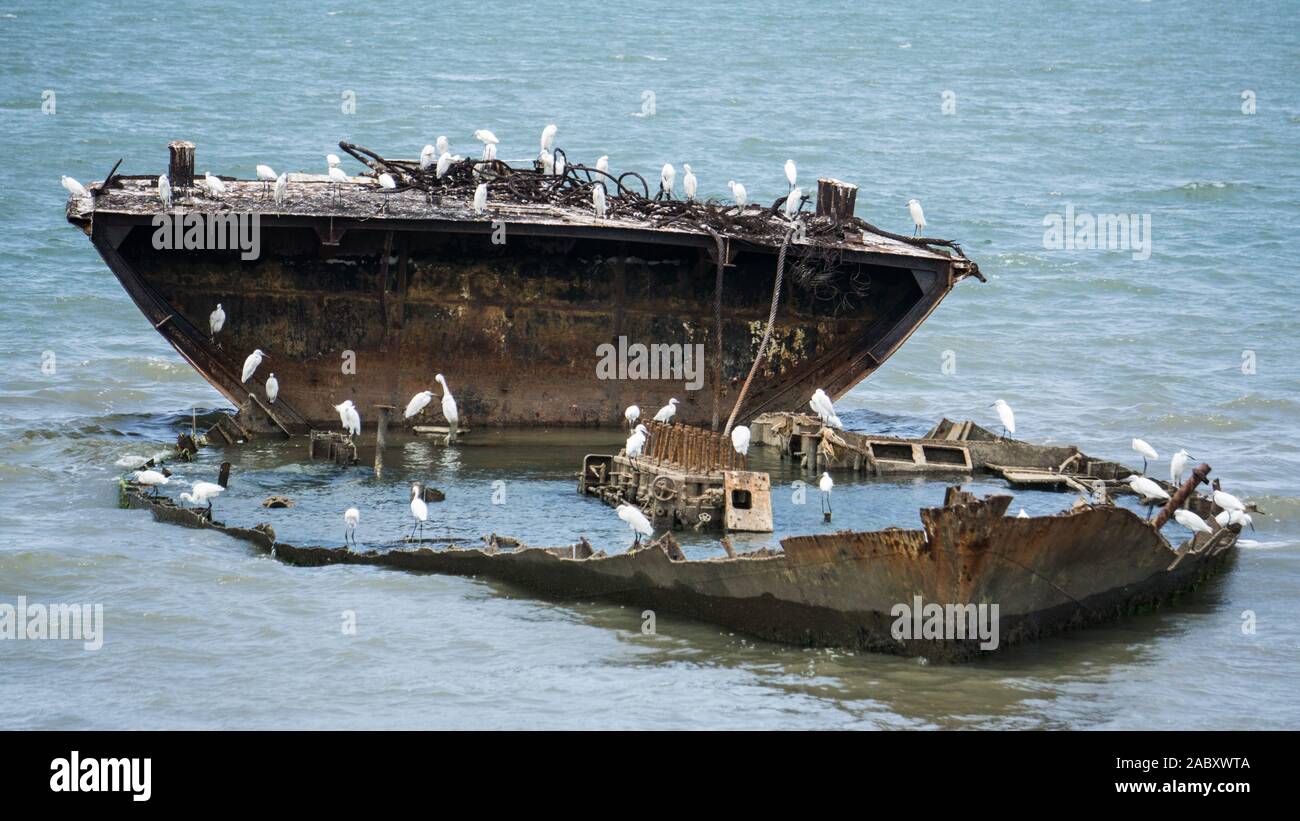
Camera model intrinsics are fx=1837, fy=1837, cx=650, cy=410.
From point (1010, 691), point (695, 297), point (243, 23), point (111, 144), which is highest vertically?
point (243, 23)

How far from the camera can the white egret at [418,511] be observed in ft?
54.4

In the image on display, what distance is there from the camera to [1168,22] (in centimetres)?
8538

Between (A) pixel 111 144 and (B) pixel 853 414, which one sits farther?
(A) pixel 111 144

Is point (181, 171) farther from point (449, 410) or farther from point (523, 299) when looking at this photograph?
point (449, 410)

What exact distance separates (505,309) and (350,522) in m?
4.96

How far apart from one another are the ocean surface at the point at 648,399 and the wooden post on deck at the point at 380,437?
9.5 inches

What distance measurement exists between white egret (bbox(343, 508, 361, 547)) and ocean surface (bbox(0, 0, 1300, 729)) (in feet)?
0.77

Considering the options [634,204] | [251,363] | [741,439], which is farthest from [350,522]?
[634,204]

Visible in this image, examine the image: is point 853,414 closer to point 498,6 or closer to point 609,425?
point 609,425

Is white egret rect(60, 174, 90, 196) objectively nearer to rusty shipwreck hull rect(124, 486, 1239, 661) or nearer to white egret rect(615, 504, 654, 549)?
rusty shipwreck hull rect(124, 486, 1239, 661)

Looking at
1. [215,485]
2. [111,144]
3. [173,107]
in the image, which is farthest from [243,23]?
[215,485]

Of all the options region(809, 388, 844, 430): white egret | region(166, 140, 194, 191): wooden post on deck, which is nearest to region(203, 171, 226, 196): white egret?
region(166, 140, 194, 191): wooden post on deck

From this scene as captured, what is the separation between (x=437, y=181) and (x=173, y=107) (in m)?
32.0

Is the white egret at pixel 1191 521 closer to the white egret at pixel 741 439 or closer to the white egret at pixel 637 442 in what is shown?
the white egret at pixel 741 439
